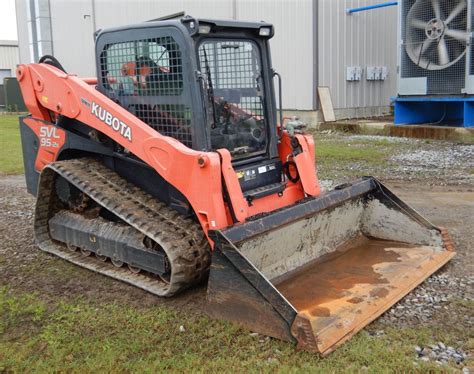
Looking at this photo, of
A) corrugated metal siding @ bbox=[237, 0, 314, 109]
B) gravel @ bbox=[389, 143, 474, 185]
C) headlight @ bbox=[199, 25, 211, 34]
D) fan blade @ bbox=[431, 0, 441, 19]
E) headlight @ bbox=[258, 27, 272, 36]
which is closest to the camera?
headlight @ bbox=[199, 25, 211, 34]

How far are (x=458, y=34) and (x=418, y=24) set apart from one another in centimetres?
99

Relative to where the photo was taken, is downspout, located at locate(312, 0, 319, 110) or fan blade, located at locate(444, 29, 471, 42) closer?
fan blade, located at locate(444, 29, 471, 42)

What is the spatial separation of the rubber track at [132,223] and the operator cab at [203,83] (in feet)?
2.03

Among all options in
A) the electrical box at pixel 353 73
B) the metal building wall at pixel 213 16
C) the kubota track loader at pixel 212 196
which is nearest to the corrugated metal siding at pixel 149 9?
the metal building wall at pixel 213 16

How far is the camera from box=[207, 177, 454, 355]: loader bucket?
11.8 feet

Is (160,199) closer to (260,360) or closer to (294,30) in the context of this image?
(260,360)

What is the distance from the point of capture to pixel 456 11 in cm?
1208

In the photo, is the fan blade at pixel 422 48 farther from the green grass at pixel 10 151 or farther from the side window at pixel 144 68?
the side window at pixel 144 68

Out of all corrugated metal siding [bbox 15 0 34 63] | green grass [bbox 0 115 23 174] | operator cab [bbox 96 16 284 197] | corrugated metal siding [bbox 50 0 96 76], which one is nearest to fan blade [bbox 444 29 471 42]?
operator cab [bbox 96 16 284 197]

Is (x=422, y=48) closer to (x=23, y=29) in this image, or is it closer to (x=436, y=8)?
(x=436, y=8)

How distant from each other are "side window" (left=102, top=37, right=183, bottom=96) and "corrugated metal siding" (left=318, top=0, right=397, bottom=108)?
1106cm

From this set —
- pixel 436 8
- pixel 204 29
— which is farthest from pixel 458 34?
pixel 204 29

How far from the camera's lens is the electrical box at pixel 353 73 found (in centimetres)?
1606

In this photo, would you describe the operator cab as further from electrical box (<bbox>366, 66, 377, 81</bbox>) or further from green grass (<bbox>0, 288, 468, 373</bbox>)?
electrical box (<bbox>366, 66, 377, 81</bbox>)
